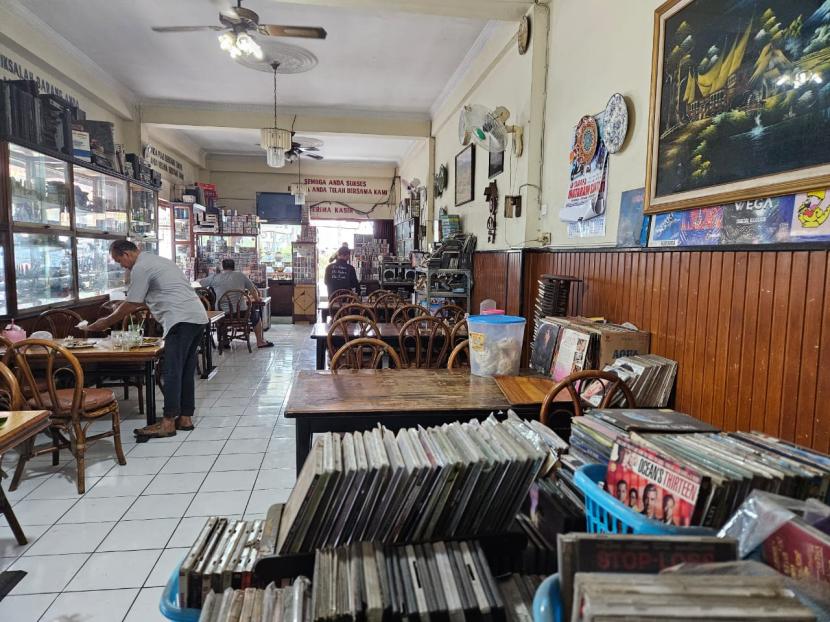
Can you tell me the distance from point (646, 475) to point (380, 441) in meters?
0.59

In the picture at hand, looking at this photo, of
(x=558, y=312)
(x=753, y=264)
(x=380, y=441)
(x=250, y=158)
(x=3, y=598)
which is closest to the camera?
(x=380, y=441)

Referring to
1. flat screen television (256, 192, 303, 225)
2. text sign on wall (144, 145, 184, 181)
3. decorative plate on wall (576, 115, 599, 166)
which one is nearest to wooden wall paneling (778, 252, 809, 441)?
decorative plate on wall (576, 115, 599, 166)

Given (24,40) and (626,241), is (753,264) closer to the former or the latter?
(626,241)

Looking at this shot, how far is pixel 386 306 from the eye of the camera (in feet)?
19.5

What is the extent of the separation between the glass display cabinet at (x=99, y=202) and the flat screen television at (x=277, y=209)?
519 cm

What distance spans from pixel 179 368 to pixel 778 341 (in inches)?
154

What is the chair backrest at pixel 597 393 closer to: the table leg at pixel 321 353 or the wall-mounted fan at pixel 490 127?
the table leg at pixel 321 353

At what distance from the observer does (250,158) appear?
11406 mm

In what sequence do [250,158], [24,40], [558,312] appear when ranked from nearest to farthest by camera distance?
1. [558,312]
2. [24,40]
3. [250,158]

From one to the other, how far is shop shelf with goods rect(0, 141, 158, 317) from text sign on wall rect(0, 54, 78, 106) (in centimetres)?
92

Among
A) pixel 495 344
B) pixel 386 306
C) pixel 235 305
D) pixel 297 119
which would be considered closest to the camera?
pixel 495 344

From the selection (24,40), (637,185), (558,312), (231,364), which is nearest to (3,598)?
(558,312)

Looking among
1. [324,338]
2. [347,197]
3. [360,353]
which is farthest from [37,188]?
[347,197]

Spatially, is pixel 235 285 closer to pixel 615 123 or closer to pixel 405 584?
pixel 615 123
